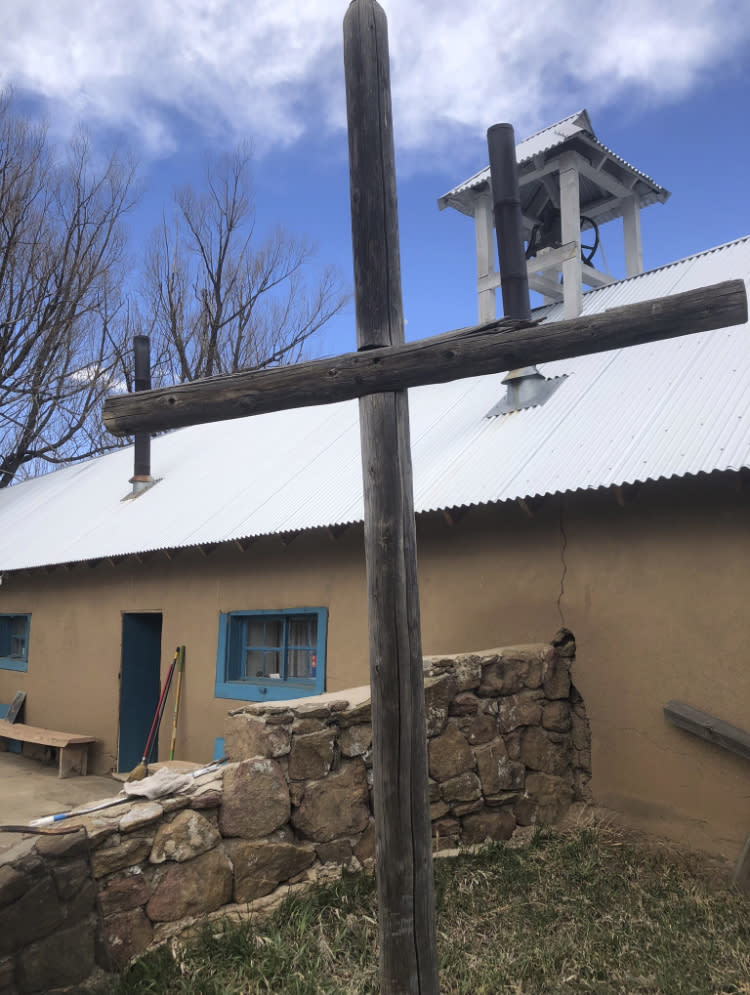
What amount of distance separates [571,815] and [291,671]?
327 cm

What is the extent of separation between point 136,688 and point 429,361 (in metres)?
8.00

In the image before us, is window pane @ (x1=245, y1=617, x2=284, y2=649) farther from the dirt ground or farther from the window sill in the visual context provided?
the dirt ground

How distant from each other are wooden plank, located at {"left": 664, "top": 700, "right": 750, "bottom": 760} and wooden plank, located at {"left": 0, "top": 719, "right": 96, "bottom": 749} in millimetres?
7404

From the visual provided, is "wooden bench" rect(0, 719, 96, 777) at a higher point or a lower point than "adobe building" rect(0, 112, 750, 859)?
lower

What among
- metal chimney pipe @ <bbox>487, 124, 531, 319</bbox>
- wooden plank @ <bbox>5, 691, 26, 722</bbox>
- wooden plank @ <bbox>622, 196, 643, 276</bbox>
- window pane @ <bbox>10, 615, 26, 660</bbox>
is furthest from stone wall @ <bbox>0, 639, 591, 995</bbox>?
window pane @ <bbox>10, 615, 26, 660</bbox>

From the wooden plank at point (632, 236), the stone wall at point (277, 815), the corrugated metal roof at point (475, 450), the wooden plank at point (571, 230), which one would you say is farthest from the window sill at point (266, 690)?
the wooden plank at point (632, 236)

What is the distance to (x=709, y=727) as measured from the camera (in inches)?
205

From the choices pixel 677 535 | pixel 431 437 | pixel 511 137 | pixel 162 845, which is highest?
pixel 511 137

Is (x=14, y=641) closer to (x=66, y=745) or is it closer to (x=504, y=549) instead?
(x=66, y=745)

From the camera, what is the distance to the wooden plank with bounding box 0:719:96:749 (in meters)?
10.1

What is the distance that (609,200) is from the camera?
35.8 ft

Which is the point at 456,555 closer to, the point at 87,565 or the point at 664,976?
the point at 664,976

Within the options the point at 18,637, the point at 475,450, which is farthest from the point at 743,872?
the point at 18,637

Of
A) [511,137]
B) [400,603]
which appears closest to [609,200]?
[511,137]
